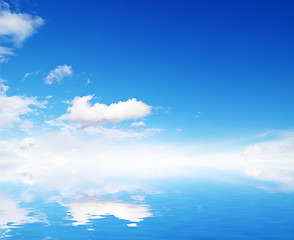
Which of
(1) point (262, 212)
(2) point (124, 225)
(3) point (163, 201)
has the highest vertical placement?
(3) point (163, 201)

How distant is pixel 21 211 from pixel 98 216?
38.1 ft

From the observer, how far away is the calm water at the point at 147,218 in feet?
78.9

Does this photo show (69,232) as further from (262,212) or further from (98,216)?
(262,212)

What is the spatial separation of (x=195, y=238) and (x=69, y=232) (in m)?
12.2

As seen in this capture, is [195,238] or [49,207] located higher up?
[49,207]

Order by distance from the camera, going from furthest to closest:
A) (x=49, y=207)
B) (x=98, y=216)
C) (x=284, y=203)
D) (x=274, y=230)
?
1. (x=284, y=203)
2. (x=49, y=207)
3. (x=98, y=216)
4. (x=274, y=230)

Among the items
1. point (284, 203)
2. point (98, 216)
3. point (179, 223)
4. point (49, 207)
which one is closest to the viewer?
point (179, 223)

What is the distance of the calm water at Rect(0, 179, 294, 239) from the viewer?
78.9 feet

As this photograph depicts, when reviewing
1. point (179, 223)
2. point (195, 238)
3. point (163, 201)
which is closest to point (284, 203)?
point (163, 201)

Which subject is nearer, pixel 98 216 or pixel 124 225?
pixel 124 225

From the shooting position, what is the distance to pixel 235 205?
38406mm

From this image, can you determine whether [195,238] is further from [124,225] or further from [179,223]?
[124,225]

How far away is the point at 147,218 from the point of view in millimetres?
30156

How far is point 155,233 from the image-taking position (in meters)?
24.3
